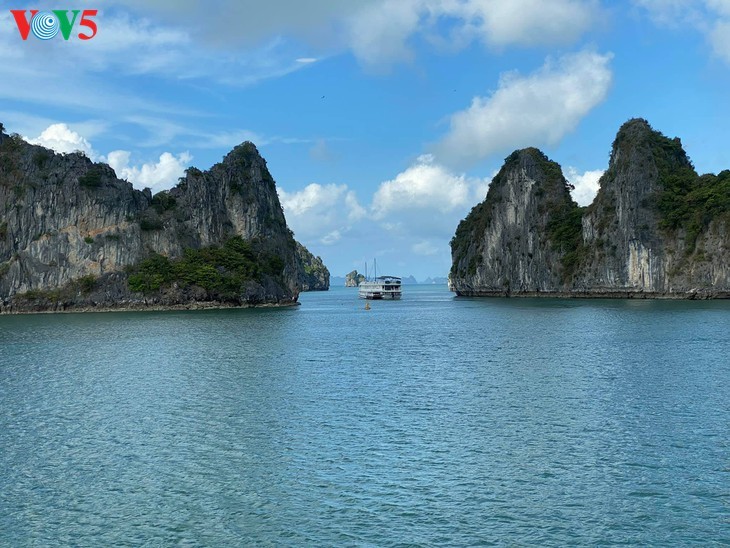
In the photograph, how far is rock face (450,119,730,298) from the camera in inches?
5094

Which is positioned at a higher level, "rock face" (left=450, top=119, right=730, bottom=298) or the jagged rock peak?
the jagged rock peak

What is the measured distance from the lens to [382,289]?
180250mm

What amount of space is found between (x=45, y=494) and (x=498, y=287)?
570 ft

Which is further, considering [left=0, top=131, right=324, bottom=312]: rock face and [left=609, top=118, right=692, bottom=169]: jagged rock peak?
[left=609, top=118, right=692, bottom=169]: jagged rock peak

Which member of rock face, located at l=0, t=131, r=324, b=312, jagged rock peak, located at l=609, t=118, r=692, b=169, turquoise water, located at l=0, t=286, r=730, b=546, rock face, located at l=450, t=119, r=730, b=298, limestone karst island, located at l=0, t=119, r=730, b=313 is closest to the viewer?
turquoise water, located at l=0, t=286, r=730, b=546

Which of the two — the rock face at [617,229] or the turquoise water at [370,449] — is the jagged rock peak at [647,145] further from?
the turquoise water at [370,449]

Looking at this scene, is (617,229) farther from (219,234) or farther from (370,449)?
(370,449)

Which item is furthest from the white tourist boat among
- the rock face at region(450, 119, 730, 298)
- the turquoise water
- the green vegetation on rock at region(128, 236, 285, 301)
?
the turquoise water

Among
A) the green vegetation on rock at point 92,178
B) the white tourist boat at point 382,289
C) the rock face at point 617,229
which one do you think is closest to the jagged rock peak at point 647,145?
the rock face at point 617,229

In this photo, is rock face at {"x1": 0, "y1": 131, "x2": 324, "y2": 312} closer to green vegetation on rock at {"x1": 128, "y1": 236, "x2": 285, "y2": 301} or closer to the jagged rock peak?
green vegetation on rock at {"x1": 128, "y1": 236, "x2": 285, "y2": 301}

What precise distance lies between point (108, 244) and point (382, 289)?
242 ft

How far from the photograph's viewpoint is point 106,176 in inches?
5271

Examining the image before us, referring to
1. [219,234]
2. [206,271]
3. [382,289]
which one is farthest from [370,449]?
[382,289]

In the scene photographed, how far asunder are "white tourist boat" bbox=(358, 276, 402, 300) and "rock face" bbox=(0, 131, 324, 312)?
130ft
